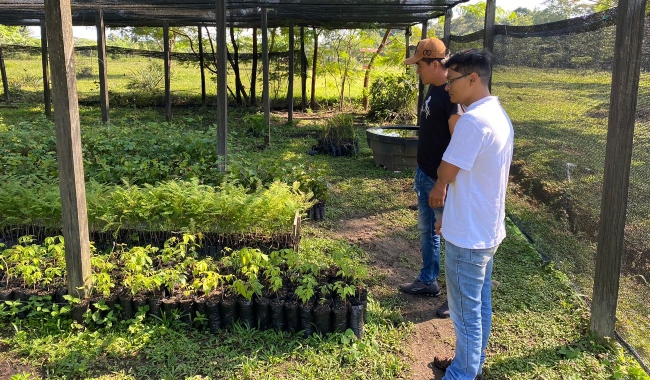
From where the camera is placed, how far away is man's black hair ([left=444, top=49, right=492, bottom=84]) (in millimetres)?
2486

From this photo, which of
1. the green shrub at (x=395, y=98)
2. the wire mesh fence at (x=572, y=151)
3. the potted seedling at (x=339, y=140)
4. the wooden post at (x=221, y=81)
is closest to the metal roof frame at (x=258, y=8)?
the green shrub at (x=395, y=98)

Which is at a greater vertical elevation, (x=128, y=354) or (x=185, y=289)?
(x=185, y=289)

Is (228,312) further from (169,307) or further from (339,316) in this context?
(339,316)

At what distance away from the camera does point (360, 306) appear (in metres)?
3.41

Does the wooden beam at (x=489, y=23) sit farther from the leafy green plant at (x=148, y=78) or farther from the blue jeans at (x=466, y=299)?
the leafy green plant at (x=148, y=78)

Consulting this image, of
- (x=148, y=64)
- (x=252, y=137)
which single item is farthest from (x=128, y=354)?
(x=148, y=64)

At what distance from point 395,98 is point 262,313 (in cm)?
1090

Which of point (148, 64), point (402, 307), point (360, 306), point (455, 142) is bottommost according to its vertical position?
→ point (402, 307)

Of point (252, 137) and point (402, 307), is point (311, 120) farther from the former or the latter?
point (402, 307)

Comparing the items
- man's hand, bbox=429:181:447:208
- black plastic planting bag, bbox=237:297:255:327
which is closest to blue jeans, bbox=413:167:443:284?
man's hand, bbox=429:181:447:208

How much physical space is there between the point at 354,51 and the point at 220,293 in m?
15.2

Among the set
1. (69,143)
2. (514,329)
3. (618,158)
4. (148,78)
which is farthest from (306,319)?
(148,78)

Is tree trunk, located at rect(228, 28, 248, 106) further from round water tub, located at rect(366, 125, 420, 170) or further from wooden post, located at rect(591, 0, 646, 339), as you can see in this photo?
wooden post, located at rect(591, 0, 646, 339)

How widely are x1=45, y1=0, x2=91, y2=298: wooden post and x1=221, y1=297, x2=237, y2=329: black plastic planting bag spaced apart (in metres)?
0.94
